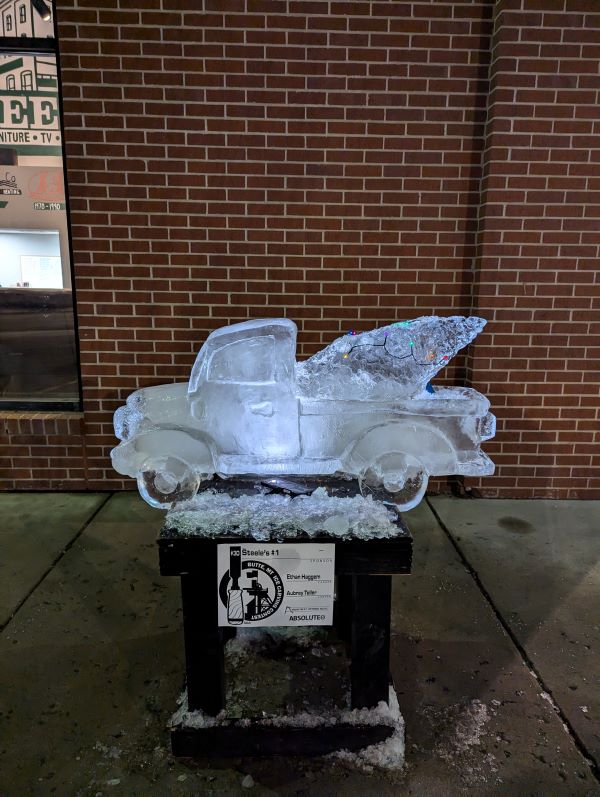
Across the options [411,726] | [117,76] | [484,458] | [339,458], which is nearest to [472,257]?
[484,458]

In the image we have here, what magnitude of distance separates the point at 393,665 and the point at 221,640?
34.6 inches

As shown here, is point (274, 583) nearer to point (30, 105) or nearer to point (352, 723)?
point (352, 723)

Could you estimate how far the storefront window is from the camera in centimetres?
398

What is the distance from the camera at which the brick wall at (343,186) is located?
3.68 m

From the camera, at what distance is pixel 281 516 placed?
6.40 ft

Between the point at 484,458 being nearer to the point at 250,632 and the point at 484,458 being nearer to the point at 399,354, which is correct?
the point at 399,354

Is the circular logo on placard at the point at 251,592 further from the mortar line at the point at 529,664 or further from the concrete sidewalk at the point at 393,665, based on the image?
the mortar line at the point at 529,664

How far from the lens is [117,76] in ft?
12.2

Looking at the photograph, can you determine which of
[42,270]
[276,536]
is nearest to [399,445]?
[276,536]

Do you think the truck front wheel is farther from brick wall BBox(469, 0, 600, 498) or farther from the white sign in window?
the white sign in window

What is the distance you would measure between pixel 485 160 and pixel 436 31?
3.01ft

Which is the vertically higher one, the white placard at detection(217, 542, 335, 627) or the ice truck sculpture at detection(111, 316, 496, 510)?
the ice truck sculpture at detection(111, 316, 496, 510)

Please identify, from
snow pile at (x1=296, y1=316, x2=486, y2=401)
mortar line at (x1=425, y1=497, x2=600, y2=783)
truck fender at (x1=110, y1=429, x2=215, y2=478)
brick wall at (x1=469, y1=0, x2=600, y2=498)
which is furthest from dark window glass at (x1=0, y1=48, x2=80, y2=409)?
brick wall at (x1=469, y1=0, x2=600, y2=498)

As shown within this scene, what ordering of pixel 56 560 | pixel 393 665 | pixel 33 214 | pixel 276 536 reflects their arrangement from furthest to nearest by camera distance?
pixel 33 214 → pixel 56 560 → pixel 393 665 → pixel 276 536
